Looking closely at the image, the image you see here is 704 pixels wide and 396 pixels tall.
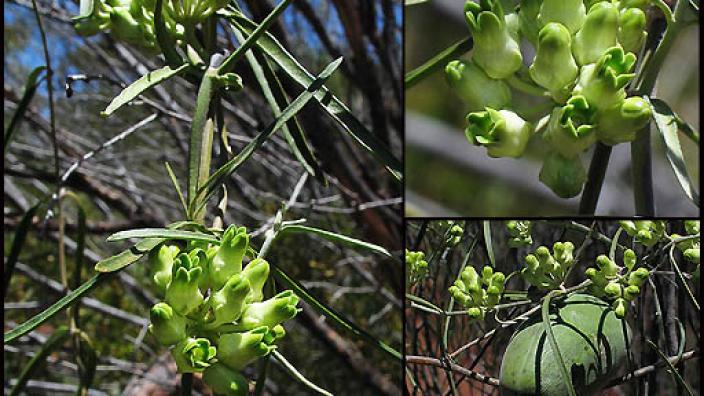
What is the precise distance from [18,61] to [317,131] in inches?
56.9

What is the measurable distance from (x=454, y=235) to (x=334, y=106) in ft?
0.79

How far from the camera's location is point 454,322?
0.74m

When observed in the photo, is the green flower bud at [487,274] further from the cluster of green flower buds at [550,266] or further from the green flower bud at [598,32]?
the green flower bud at [598,32]

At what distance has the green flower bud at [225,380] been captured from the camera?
0.43m

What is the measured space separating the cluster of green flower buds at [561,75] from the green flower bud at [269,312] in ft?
0.47

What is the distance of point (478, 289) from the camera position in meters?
0.72

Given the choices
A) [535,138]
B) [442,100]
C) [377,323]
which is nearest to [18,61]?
[377,323]

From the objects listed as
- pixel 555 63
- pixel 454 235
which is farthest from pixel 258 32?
pixel 454 235

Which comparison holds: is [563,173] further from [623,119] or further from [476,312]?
[476,312]

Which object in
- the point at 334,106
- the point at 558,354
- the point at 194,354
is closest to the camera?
the point at 194,354

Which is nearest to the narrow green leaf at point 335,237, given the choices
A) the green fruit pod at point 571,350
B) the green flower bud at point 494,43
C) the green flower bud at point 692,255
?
the green flower bud at point 494,43

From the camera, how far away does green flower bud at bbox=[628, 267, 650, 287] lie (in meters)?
0.69

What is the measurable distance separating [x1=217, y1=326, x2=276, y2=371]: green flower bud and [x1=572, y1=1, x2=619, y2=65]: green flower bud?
0.78 feet

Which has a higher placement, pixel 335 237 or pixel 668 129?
pixel 668 129
